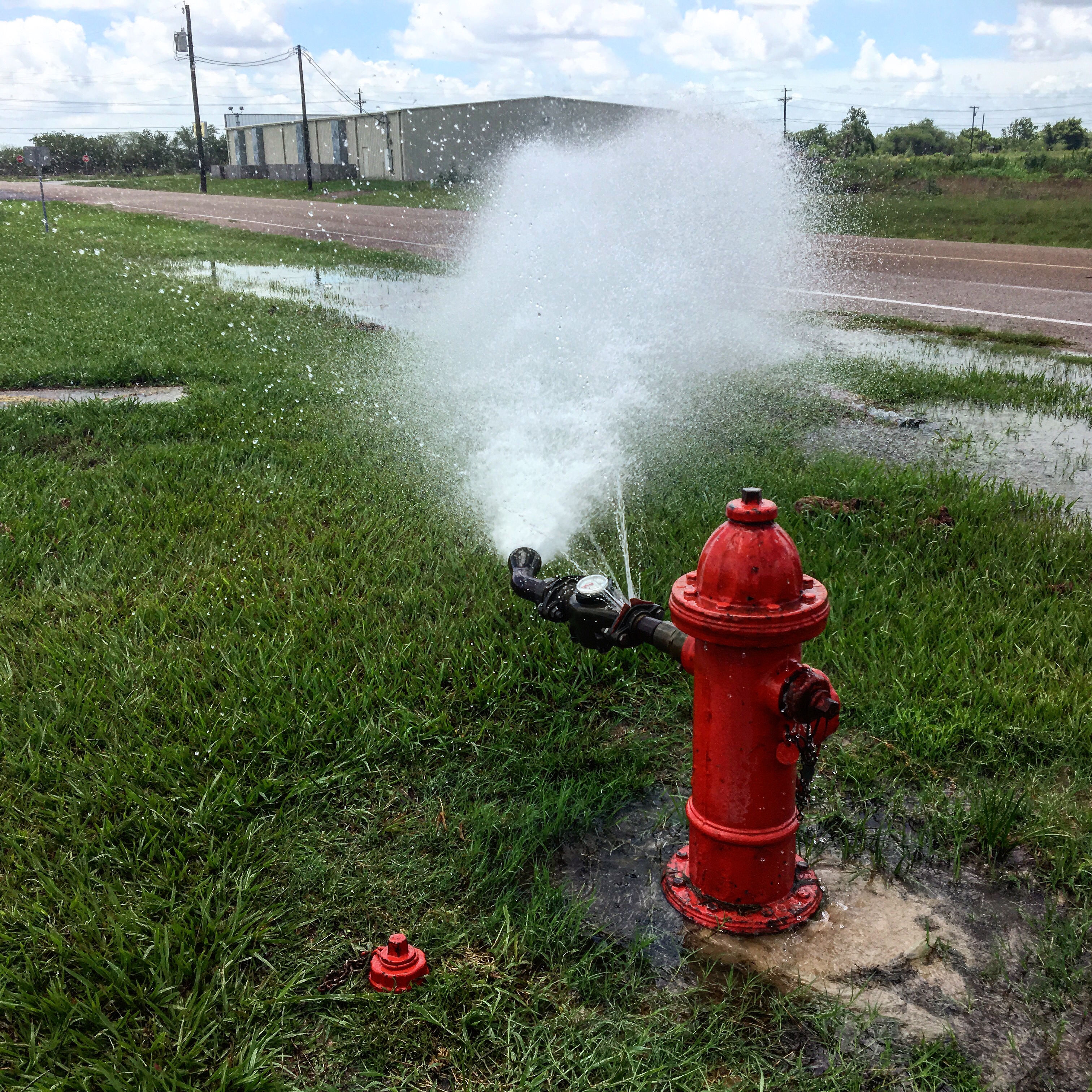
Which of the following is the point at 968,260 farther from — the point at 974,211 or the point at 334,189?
the point at 334,189

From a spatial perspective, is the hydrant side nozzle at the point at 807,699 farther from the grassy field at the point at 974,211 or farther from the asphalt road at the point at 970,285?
the grassy field at the point at 974,211

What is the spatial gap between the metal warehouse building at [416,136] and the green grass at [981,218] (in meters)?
5.25

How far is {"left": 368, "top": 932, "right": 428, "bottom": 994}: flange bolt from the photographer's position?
71.1 inches

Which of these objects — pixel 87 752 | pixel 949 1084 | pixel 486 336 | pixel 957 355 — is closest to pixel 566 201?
pixel 486 336

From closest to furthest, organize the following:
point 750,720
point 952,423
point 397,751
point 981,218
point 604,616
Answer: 1. point 750,720
2. point 604,616
3. point 397,751
4. point 952,423
5. point 981,218

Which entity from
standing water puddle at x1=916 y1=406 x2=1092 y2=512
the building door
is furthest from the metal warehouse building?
standing water puddle at x1=916 y1=406 x2=1092 y2=512

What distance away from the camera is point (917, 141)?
1219 inches

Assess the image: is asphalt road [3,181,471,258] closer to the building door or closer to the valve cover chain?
the building door

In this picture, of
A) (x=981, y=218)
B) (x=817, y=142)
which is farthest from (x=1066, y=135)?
(x=981, y=218)

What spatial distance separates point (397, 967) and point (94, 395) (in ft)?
17.4

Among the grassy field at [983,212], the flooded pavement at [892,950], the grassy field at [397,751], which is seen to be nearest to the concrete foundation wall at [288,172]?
the grassy field at [983,212]

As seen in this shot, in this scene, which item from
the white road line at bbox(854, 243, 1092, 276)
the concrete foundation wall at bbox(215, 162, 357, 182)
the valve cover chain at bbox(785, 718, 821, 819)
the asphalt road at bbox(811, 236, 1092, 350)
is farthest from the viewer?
the concrete foundation wall at bbox(215, 162, 357, 182)

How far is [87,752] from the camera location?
8.18 feet

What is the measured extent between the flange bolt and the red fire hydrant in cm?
57
